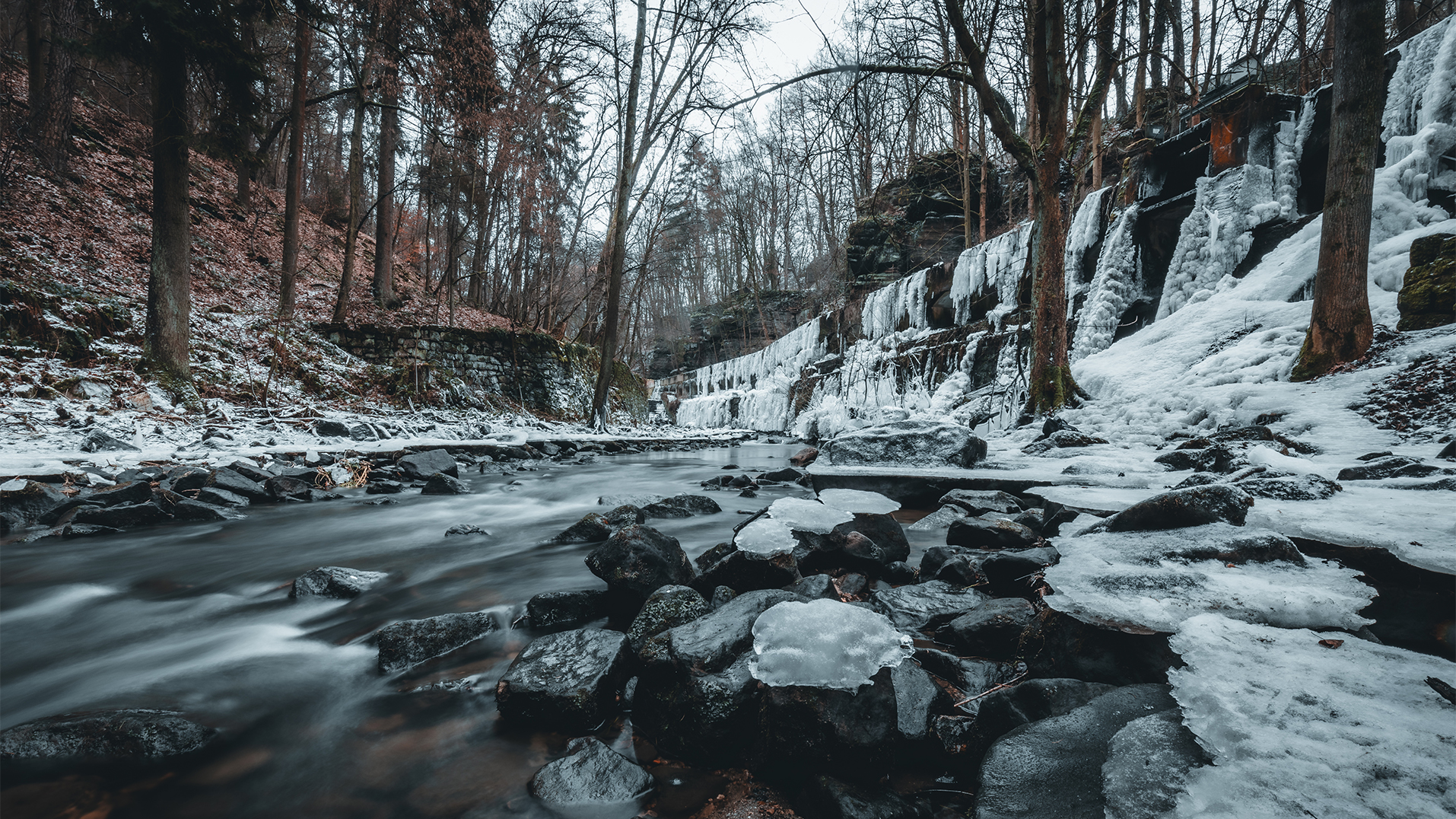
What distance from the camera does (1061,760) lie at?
38.8 inches

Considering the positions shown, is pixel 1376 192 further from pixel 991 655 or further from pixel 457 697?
pixel 457 697

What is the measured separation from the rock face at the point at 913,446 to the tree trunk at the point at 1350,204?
3.17 metres

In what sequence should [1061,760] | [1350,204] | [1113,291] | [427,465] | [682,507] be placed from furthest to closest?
[1113,291]
[427,465]
[1350,204]
[682,507]
[1061,760]

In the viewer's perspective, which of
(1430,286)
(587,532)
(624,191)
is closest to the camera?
(587,532)

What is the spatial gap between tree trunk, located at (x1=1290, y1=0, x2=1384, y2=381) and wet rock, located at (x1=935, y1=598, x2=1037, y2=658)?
5553 millimetres

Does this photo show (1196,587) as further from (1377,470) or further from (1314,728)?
(1377,470)

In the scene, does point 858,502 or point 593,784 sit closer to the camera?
point 593,784

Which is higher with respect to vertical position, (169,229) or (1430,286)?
(169,229)

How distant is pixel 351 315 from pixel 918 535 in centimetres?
1459

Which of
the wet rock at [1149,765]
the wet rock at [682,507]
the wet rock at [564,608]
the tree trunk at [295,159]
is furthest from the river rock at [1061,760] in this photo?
the tree trunk at [295,159]

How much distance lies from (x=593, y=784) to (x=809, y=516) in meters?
1.48

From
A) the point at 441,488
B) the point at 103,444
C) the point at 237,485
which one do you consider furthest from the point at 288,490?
the point at 103,444

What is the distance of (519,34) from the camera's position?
13680 millimetres

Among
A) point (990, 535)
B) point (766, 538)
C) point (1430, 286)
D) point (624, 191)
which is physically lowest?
point (990, 535)
